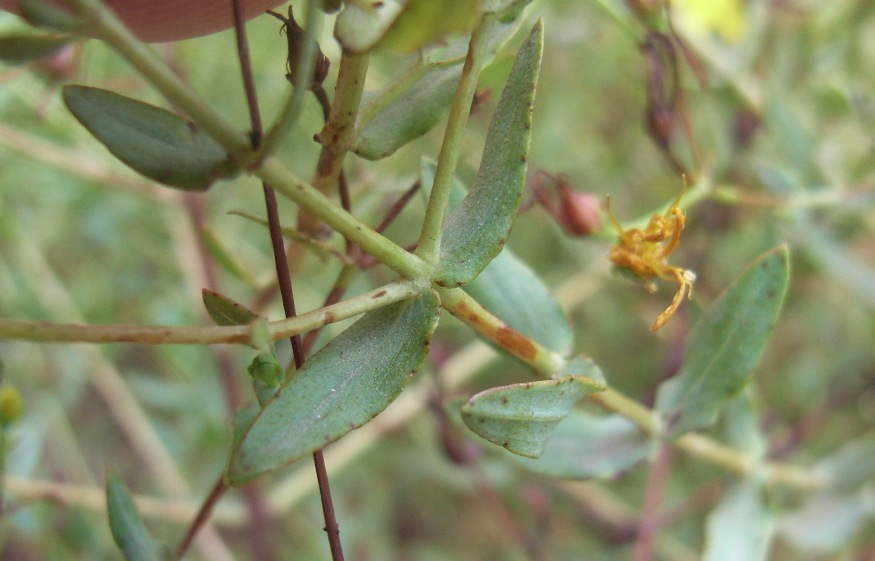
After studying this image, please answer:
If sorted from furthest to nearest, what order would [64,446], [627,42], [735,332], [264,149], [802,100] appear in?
[627,42], [64,446], [802,100], [735,332], [264,149]

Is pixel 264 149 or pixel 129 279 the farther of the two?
pixel 129 279

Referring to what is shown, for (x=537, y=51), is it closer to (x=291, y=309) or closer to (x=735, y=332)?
(x=291, y=309)

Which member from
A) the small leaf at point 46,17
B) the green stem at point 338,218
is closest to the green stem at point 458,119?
the green stem at point 338,218

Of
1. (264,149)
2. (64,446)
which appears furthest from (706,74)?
(64,446)

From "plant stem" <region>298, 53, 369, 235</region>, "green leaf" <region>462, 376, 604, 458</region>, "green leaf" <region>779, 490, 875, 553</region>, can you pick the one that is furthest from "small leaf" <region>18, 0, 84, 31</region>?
"green leaf" <region>779, 490, 875, 553</region>

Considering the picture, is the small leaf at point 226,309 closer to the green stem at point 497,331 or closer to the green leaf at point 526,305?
the green stem at point 497,331

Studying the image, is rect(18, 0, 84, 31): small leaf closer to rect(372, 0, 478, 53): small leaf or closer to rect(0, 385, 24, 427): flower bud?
rect(372, 0, 478, 53): small leaf

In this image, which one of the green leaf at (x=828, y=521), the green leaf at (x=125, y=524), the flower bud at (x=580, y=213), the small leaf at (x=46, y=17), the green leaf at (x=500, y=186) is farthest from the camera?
the green leaf at (x=828, y=521)
